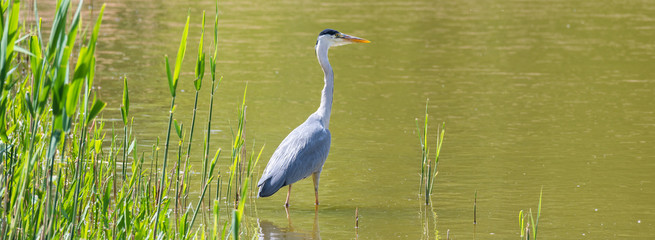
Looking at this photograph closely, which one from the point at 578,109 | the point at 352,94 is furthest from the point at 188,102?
the point at 578,109

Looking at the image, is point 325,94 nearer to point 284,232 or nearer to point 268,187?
point 268,187

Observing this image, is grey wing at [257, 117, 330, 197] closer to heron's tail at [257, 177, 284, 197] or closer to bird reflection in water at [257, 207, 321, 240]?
heron's tail at [257, 177, 284, 197]

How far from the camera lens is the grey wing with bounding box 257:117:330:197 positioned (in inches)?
268

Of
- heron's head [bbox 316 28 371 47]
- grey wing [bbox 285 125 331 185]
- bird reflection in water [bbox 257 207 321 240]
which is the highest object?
heron's head [bbox 316 28 371 47]

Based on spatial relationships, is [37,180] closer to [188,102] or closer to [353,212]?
[353,212]

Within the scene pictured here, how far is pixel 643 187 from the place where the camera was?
7562mm

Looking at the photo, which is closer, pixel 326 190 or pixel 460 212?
pixel 460 212

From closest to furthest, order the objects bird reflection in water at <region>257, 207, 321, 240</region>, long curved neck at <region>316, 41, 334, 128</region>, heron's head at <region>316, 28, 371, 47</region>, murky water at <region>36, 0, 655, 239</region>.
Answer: bird reflection in water at <region>257, 207, 321, 240</region> < murky water at <region>36, 0, 655, 239</region> < long curved neck at <region>316, 41, 334, 128</region> < heron's head at <region>316, 28, 371, 47</region>

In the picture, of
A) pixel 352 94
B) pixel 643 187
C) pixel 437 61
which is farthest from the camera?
pixel 437 61

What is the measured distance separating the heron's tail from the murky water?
207 mm

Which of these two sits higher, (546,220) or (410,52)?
(410,52)

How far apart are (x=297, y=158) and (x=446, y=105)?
4.52m

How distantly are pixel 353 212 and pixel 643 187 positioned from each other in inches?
95.5

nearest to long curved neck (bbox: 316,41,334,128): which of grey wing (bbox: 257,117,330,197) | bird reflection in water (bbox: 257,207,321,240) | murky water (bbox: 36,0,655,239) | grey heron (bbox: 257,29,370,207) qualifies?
grey heron (bbox: 257,29,370,207)
